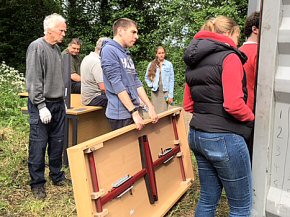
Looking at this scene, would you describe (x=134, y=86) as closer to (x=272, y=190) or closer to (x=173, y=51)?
(x=272, y=190)

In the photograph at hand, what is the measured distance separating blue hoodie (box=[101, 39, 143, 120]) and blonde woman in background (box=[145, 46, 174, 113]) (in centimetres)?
381

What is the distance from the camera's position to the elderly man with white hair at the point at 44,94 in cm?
360

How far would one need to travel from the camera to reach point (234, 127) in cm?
234

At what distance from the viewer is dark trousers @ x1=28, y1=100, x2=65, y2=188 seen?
3.73 m

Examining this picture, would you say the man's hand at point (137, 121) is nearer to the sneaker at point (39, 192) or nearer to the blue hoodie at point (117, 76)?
the blue hoodie at point (117, 76)

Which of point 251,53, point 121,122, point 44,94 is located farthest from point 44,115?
point 251,53

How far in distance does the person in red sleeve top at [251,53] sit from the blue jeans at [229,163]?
0.87ft

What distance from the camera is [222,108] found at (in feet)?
7.57

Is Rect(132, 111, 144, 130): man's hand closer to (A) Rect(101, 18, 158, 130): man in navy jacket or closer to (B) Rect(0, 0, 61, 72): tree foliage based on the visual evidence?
(A) Rect(101, 18, 158, 130): man in navy jacket

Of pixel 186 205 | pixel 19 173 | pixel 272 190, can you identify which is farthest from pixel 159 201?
pixel 19 173

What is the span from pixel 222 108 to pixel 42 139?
6.92 feet

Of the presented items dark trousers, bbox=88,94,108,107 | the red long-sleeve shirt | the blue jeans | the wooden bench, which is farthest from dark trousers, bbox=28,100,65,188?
the red long-sleeve shirt

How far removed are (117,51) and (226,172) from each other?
4.80 feet

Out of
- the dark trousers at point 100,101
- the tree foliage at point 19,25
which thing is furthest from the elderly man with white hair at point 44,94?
the tree foliage at point 19,25
